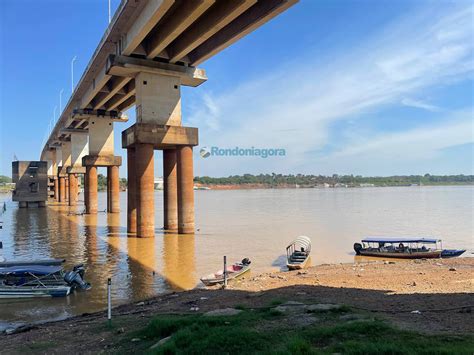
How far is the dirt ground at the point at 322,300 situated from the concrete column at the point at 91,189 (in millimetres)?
40243

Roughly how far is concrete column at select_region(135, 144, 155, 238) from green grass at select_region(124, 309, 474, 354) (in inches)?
797

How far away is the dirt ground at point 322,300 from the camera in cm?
747

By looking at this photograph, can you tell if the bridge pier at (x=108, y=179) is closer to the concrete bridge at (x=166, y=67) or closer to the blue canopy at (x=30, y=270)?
the concrete bridge at (x=166, y=67)

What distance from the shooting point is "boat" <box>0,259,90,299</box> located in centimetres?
1333

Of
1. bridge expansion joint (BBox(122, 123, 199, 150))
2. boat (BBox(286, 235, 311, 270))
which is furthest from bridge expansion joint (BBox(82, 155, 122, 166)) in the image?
boat (BBox(286, 235, 311, 270))

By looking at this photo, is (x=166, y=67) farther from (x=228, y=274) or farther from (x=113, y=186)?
(x=113, y=186)

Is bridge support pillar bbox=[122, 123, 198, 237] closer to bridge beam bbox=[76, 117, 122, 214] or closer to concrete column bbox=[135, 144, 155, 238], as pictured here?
concrete column bbox=[135, 144, 155, 238]

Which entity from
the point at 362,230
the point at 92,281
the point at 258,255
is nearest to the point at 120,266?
the point at 92,281

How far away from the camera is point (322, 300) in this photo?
10016 millimetres

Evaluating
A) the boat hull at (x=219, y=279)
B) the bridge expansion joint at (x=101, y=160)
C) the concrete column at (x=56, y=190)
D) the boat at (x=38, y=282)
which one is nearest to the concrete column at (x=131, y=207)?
the boat at (x=38, y=282)

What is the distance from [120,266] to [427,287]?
13.3 metres

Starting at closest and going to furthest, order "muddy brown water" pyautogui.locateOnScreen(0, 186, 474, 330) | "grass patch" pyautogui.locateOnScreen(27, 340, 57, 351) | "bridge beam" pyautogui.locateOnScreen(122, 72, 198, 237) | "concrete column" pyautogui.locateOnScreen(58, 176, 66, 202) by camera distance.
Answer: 1. "grass patch" pyautogui.locateOnScreen(27, 340, 57, 351)
2. "muddy brown water" pyautogui.locateOnScreen(0, 186, 474, 330)
3. "bridge beam" pyautogui.locateOnScreen(122, 72, 198, 237)
4. "concrete column" pyautogui.locateOnScreen(58, 176, 66, 202)

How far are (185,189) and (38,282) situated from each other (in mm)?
15248

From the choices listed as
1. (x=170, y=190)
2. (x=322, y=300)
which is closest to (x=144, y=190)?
(x=170, y=190)
